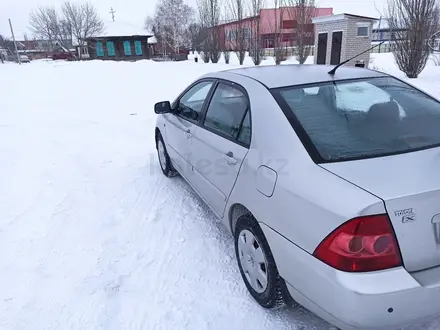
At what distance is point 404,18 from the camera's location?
41.2 feet

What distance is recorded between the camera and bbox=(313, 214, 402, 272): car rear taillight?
1.54m

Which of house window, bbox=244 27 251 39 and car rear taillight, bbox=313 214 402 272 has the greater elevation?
house window, bbox=244 27 251 39

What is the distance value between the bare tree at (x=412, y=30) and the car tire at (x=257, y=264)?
13.0 m

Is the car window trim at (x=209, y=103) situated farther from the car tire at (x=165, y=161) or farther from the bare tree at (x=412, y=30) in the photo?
the bare tree at (x=412, y=30)

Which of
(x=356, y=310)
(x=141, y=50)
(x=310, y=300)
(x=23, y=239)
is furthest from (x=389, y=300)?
(x=141, y=50)

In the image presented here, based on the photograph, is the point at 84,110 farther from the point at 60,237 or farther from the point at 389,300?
the point at 389,300

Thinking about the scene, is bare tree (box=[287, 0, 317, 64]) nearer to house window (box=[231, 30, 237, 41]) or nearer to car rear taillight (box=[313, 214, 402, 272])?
house window (box=[231, 30, 237, 41])

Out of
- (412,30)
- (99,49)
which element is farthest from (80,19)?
(412,30)

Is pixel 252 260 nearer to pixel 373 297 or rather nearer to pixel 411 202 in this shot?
pixel 373 297

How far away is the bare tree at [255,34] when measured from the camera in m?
22.8

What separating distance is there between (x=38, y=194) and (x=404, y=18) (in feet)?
44.1

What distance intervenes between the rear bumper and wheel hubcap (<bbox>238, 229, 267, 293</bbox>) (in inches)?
21.5

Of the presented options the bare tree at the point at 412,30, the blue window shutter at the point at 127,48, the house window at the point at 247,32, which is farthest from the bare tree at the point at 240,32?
the blue window shutter at the point at 127,48

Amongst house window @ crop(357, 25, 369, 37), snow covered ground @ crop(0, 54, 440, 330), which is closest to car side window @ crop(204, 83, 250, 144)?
snow covered ground @ crop(0, 54, 440, 330)
